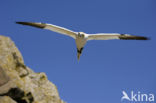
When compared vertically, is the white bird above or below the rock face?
above

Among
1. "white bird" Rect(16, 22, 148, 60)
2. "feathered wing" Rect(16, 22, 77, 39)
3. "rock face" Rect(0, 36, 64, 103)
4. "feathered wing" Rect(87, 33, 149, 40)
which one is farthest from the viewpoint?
"feathered wing" Rect(87, 33, 149, 40)

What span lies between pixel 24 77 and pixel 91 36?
5781 mm

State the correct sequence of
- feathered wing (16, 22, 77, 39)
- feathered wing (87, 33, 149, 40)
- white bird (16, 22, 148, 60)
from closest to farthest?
white bird (16, 22, 148, 60) < feathered wing (16, 22, 77, 39) < feathered wing (87, 33, 149, 40)

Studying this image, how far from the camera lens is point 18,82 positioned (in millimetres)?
14773

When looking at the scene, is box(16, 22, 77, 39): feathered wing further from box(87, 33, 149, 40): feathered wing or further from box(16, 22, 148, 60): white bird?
box(87, 33, 149, 40): feathered wing

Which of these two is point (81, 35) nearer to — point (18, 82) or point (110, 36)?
point (110, 36)

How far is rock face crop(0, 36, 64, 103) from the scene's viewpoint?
13688 millimetres

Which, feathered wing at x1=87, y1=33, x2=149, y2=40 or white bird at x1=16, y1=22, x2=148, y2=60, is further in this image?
feathered wing at x1=87, y1=33, x2=149, y2=40

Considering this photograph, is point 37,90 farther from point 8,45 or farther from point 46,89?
point 8,45

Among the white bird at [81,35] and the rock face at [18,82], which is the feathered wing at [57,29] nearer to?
the white bird at [81,35]

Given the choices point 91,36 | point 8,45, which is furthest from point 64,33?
point 8,45

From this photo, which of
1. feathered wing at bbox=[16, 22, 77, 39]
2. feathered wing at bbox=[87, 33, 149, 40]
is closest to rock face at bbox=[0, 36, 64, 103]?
feathered wing at bbox=[16, 22, 77, 39]

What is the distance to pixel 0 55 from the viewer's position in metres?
15.1

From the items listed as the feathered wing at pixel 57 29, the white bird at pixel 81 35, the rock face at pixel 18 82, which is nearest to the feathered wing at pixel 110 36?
the white bird at pixel 81 35
